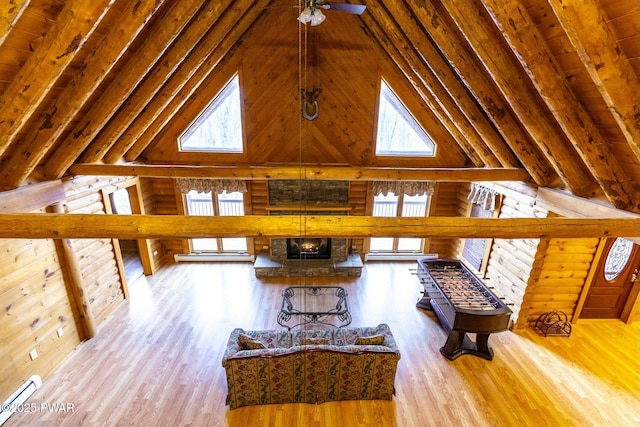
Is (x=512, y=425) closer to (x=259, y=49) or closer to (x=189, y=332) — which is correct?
(x=189, y=332)

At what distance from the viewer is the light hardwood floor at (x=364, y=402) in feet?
12.3

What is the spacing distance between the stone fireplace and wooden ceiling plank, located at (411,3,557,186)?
3.77 meters

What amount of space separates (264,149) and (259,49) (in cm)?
210

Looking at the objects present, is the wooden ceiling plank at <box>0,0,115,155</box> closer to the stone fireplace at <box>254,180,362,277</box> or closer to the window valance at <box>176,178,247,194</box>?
the window valance at <box>176,178,247,194</box>

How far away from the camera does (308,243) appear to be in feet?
24.4

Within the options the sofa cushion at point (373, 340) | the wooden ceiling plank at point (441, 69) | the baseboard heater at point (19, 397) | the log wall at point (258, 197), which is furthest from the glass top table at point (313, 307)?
the wooden ceiling plank at point (441, 69)

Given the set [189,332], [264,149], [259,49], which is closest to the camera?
[189,332]

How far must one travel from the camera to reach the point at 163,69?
388cm

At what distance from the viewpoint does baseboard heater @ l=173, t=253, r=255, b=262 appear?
7.89m

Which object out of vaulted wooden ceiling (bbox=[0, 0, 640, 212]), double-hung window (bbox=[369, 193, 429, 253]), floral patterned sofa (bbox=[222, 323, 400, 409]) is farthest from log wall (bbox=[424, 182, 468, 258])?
floral patterned sofa (bbox=[222, 323, 400, 409])

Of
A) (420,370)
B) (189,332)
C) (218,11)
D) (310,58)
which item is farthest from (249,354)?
(310,58)

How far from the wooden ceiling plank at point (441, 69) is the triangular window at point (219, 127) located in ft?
12.7

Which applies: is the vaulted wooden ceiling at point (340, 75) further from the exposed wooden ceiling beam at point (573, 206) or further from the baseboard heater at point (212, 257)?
the baseboard heater at point (212, 257)

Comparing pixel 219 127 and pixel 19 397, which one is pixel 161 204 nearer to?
pixel 219 127
